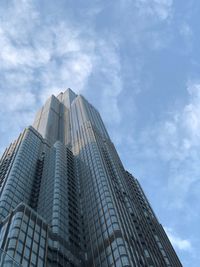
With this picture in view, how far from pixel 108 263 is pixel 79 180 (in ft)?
141

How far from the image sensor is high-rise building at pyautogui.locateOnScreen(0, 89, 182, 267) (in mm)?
56250

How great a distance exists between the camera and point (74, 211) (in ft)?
266

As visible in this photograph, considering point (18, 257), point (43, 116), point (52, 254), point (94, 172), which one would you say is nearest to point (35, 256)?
point (18, 257)

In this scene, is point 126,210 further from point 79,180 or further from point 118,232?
point 79,180

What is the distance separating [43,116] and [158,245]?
11891 centimetres

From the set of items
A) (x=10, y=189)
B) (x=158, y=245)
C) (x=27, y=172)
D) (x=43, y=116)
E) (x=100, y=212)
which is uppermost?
(x=43, y=116)

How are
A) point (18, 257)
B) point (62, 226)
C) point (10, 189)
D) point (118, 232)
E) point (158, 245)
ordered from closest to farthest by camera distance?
point (18, 257), point (118, 232), point (62, 226), point (158, 245), point (10, 189)

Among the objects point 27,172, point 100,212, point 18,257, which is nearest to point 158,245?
point 100,212

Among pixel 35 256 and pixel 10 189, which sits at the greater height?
pixel 10 189

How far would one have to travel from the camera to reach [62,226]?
70.6 m

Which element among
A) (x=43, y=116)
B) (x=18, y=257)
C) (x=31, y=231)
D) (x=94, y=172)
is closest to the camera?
(x=18, y=257)

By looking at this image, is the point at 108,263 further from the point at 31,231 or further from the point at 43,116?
the point at 43,116

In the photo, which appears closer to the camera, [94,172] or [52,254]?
[52,254]

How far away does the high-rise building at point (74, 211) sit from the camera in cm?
5625
